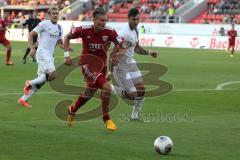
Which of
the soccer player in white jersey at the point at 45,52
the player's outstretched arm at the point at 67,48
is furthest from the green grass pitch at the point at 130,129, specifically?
the player's outstretched arm at the point at 67,48

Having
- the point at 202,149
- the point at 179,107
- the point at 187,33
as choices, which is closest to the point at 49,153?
the point at 202,149

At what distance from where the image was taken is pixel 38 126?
1226 cm

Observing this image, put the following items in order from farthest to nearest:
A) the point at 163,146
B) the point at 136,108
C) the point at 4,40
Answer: the point at 4,40
the point at 136,108
the point at 163,146

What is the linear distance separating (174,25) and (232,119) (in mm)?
41838

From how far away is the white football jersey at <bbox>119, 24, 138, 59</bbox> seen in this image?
13727 millimetres

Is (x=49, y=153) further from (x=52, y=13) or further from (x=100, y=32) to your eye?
(x=52, y=13)

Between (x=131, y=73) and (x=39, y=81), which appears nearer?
(x=131, y=73)

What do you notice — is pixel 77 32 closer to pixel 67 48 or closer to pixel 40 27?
pixel 67 48

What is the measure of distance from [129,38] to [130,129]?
7.40 ft

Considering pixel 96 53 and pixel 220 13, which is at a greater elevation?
pixel 96 53

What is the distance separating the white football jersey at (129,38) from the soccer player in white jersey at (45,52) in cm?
253

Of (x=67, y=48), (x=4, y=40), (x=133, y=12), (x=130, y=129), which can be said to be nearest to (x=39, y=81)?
(x=67, y=48)

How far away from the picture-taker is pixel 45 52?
662 inches

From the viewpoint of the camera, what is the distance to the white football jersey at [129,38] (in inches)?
540
